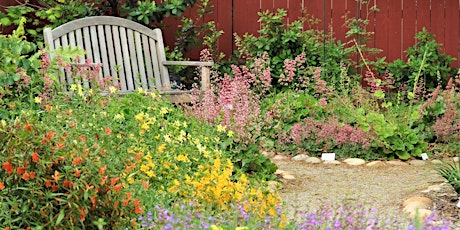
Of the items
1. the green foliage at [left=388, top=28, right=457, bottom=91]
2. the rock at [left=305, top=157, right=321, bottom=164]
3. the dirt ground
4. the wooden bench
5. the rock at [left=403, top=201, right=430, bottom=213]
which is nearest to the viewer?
the rock at [left=403, top=201, right=430, bottom=213]

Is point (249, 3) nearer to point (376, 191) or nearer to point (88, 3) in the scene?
point (88, 3)

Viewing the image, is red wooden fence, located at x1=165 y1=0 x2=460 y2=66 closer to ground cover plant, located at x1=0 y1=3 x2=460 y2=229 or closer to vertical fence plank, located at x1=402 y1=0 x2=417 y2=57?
vertical fence plank, located at x1=402 y1=0 x2=417 y2=57

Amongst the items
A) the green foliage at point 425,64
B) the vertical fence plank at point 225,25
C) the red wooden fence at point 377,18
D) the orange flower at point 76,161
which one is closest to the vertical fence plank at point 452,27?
the red wooden fence at point 377,18

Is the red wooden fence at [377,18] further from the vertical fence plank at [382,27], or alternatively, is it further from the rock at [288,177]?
the rock at [288,177]

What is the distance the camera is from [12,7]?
23.0ft

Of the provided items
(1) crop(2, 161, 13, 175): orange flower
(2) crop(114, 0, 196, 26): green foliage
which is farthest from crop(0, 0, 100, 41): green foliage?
(1) crop(2, 161, 13, 175): orange flower

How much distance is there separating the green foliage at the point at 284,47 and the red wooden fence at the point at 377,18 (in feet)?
1.39

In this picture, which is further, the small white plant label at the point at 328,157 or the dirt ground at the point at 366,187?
the small white plant label at the point at 328,157

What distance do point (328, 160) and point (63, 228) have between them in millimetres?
3611

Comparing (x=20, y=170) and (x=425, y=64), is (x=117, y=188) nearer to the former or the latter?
(x=20, y=170)

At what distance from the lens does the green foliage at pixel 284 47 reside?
7.65m

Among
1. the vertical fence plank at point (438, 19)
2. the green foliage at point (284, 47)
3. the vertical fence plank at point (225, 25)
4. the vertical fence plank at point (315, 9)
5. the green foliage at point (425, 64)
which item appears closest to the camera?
the green foliage at point (284, 47)

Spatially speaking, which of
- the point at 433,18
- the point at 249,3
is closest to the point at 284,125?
the point at 249,3

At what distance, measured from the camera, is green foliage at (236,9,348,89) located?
7.65m
